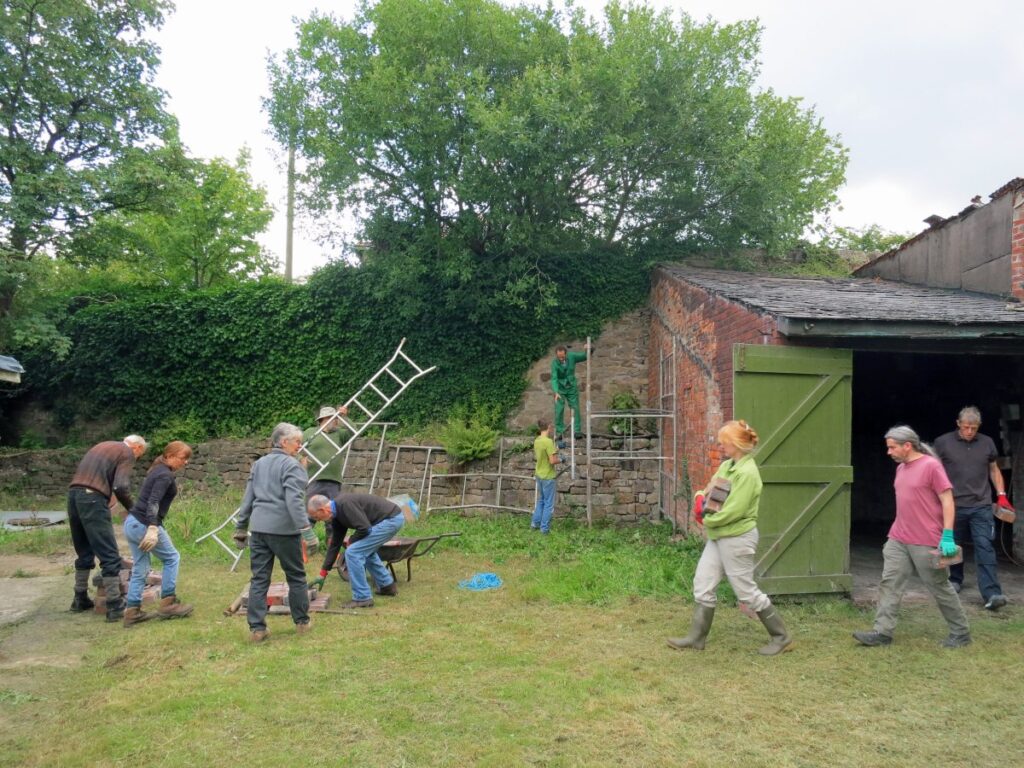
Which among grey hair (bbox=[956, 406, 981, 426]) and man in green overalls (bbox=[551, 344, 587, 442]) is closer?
grey hair (bbox=[956, 406, 981, 426])

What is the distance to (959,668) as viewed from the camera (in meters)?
5.10

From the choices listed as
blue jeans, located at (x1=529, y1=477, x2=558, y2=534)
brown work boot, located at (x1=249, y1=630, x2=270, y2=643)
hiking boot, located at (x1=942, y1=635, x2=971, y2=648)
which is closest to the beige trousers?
hiking boot, located at (x1=942, y1=635, x2=971, y2=648)

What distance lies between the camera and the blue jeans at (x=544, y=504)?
10867 millimetres

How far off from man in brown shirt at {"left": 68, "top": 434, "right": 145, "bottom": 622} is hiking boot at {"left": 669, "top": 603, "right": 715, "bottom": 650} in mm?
4860

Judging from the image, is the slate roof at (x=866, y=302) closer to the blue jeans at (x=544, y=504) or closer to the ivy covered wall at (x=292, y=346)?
Answer: the blue jeans at (x=544, y=504)

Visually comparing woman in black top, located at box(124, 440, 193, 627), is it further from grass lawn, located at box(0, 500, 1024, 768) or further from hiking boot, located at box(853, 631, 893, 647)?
hiking boot, located at box(853, 631, 893, 647)

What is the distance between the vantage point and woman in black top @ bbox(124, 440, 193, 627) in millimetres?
6391

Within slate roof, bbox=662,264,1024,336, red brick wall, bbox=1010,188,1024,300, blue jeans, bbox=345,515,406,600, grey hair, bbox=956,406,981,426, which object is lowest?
blue jeans, bbox=345,515,406,600

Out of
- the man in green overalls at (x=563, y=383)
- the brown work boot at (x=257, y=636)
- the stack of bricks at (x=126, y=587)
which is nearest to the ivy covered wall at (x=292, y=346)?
the man in green overalls at (x=563, y=383)

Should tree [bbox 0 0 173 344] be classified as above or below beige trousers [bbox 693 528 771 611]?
above

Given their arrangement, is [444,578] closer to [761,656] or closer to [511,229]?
[761,656]

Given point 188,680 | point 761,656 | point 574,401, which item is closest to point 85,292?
point 574,401

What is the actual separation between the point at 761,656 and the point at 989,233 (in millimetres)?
7305

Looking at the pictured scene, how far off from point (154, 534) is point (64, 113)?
1260 centimetres
